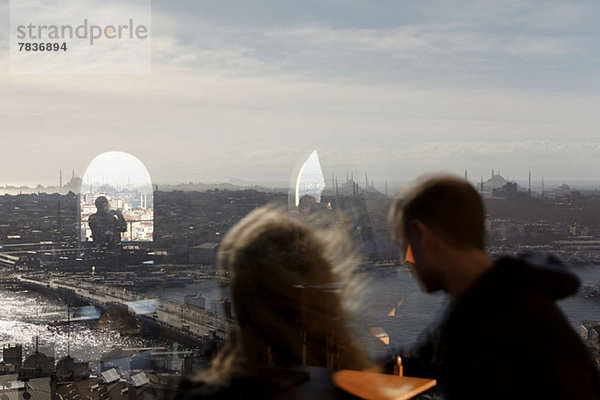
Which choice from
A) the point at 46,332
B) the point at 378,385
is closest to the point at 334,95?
the point at 46,332

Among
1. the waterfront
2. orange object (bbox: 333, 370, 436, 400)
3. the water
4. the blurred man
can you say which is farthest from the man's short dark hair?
the water

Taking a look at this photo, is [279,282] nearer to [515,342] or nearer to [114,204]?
[515,342]

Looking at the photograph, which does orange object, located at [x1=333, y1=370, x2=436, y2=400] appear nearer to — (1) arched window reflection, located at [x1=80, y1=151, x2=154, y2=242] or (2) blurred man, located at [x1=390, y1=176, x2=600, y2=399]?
(2) blurred man, located at [x1=390, y1=176, x2=600, y2=399]

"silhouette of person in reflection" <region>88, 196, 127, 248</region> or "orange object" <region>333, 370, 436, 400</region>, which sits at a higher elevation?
"silhouette of person in reflection" <region>88, 196, 127, 248</region>

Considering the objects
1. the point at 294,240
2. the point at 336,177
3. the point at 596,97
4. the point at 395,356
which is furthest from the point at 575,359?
the point at 596,97

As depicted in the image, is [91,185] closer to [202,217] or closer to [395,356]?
[202,217]
